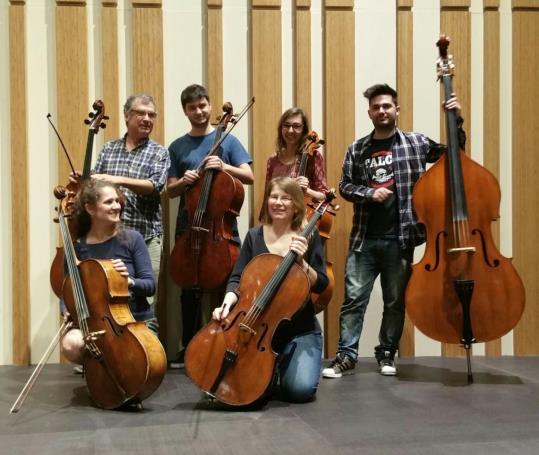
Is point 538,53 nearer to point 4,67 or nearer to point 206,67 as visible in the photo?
point 206,67

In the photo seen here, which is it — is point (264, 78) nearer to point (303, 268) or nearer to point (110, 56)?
point (110, 56)

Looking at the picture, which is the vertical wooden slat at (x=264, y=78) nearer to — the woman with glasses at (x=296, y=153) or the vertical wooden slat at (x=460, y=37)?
the woman with glasses at (x=296, y=153)

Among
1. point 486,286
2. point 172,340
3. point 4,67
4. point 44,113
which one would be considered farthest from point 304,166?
point 4,67

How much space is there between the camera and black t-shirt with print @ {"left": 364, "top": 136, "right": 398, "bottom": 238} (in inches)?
140

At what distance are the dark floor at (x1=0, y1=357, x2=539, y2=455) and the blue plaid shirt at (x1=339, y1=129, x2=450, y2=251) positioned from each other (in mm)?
715

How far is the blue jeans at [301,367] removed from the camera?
290cm

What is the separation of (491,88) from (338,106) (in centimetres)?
94

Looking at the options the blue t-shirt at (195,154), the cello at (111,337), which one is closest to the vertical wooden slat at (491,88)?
the blue t-shirt at (195,154)

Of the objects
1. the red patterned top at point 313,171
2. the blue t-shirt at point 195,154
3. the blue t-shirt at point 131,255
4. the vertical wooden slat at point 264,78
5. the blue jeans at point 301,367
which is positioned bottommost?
the blue jeans at point 301,367

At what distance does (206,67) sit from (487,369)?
2299 mm

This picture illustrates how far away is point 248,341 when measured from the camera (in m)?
2.72

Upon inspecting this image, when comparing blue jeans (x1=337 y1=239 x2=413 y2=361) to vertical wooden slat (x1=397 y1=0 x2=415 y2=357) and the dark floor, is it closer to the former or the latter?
the dark floor

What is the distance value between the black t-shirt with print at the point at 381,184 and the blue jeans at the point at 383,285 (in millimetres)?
57

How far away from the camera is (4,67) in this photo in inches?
158
